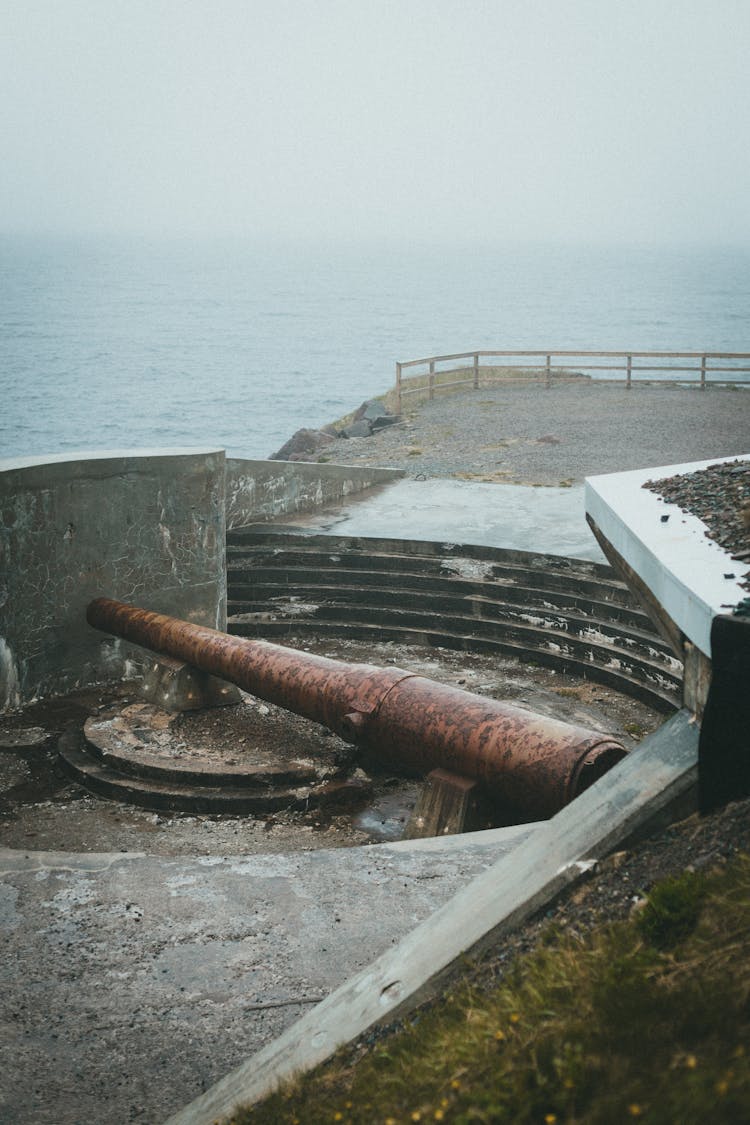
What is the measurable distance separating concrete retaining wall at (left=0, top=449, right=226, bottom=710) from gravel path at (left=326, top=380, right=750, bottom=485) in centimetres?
813

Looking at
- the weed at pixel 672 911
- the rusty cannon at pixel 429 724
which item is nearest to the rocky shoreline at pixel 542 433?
the rusty cannon at pixel 429 724

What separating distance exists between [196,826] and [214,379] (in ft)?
265

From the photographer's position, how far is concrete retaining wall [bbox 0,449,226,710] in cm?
1082

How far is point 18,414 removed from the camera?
6606cm

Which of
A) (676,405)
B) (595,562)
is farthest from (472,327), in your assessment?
(595,562)

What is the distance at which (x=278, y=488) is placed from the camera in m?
16.4

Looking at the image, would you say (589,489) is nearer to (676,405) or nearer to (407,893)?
(407,893)

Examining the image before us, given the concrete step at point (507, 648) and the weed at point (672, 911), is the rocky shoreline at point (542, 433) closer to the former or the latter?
the concrete step at point (507, 648)

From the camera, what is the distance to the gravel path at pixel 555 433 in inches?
794

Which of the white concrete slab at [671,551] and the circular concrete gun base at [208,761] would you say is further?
the circular concrete gun base at [208,761]

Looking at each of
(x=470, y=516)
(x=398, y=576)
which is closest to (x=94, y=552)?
(x=398, y=576)

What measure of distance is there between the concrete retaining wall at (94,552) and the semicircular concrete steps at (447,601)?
1.89 meters

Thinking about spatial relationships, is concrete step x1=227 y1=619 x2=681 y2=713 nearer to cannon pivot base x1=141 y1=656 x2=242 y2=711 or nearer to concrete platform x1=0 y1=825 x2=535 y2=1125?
cannon pivot base x1=141 y1=656 x2=242 y2=711

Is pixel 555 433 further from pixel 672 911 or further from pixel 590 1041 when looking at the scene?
pixel 590 1041
